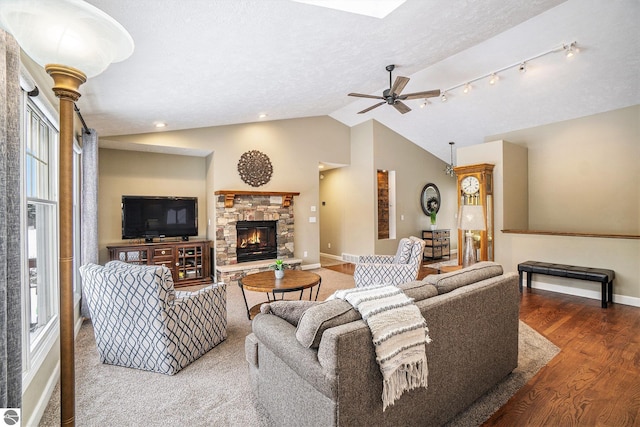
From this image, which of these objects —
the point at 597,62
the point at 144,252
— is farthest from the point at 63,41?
the point at 597,62

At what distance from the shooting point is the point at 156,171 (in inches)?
221

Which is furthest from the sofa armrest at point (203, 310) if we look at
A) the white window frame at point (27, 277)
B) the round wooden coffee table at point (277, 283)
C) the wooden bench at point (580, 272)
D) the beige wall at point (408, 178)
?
the beige wall at point (408, 178)

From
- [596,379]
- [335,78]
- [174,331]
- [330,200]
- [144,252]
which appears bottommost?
[596,379]

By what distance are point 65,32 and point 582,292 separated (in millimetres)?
6268

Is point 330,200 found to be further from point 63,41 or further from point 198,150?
point 63,41

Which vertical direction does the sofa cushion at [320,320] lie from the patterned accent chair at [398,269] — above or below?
above

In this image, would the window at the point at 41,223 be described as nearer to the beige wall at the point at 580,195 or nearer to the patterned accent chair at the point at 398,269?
the patterned accent chair at the point at 398,269

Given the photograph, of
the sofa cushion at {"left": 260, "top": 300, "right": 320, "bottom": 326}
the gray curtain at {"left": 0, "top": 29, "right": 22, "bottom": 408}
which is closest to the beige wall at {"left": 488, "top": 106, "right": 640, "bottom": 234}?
the sofa cushion at {"left": 260, "top": 300, "right": 320, "bottom": 326}

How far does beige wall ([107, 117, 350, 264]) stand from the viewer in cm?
550

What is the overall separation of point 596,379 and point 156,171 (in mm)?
6516

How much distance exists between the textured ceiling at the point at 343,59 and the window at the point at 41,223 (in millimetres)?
606

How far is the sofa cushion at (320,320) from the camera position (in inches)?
56.1

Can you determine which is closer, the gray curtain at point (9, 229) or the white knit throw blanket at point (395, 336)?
the gray curtain at point (9, 229)

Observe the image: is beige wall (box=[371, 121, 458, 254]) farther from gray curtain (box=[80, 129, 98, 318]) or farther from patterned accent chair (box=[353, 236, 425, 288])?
gray curtain (box=[80, 129, 98, 318])
